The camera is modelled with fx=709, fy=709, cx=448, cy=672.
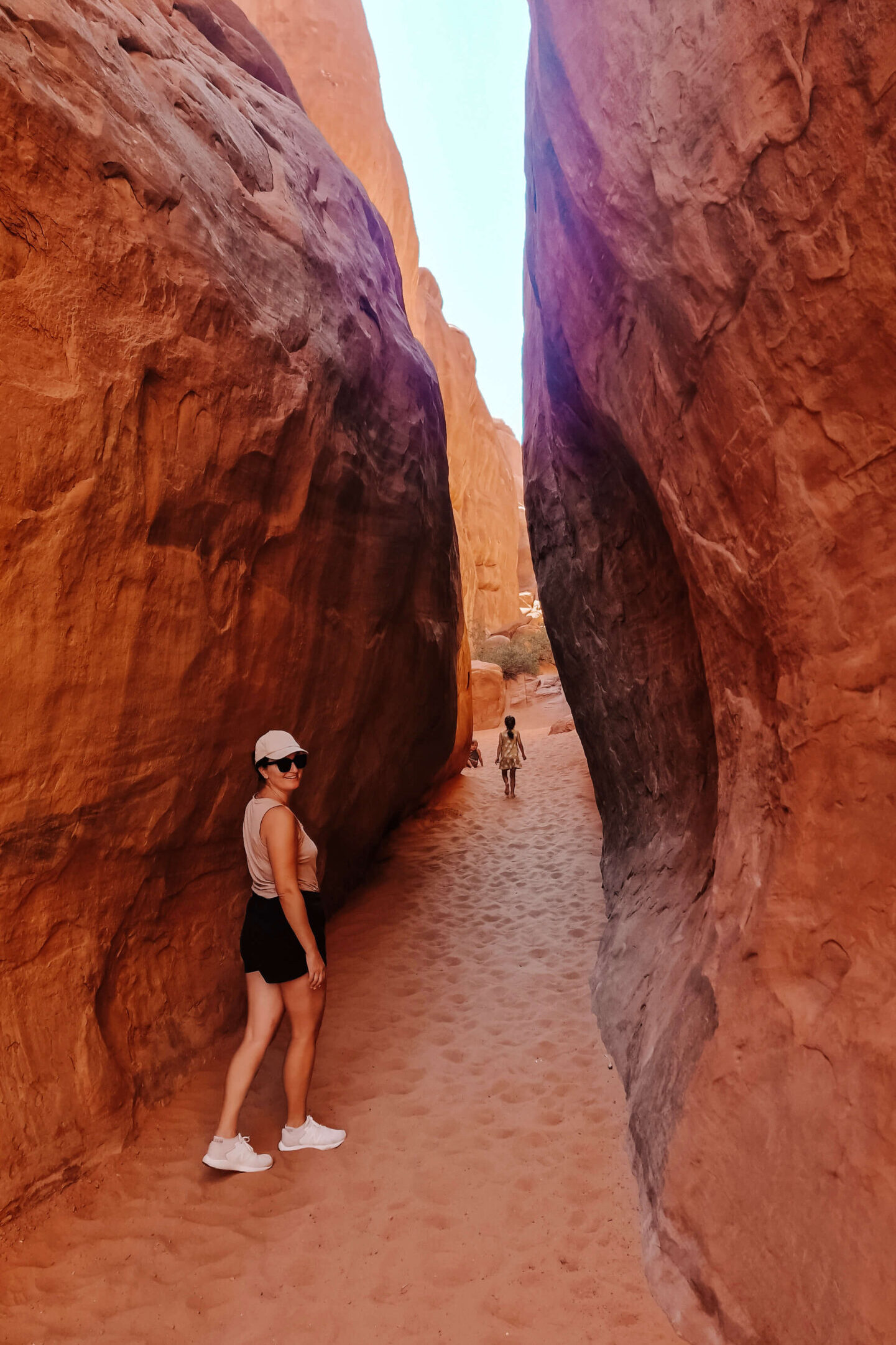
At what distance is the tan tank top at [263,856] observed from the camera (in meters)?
3.23

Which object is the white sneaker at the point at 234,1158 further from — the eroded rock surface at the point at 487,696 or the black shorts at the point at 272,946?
the eroded rock surface at the point at 487,696

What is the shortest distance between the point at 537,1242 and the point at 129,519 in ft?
11.8

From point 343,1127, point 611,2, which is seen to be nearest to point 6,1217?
point 343,1127

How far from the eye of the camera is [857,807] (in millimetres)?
2455

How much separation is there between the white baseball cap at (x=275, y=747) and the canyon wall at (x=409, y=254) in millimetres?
16944

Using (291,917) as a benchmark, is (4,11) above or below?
above

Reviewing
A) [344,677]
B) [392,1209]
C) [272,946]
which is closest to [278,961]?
[272,946]

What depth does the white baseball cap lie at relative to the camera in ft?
10.9

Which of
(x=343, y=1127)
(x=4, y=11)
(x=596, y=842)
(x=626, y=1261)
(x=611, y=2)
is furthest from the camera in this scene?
(x=596, y=842)

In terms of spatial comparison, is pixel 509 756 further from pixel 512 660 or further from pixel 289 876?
pixel 512 660

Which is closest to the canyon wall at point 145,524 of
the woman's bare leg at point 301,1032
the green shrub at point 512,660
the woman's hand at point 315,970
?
the woman's bare leg at point 301,1032

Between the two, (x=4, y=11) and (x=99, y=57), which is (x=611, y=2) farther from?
(x=4, y=11)

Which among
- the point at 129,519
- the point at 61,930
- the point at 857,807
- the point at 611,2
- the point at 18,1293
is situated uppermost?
the point at 611,2

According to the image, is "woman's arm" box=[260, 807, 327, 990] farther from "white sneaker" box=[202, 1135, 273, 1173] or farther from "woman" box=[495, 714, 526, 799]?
"woman" box=[495, 714, 526, 799]
